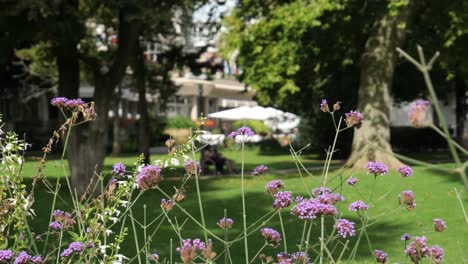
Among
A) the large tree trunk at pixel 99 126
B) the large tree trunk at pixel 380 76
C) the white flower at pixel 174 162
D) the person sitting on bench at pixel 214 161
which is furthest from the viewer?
the person sitting on bench at pixel 214 161

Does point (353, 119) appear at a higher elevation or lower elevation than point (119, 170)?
higher

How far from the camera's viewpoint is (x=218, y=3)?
25.5 meters

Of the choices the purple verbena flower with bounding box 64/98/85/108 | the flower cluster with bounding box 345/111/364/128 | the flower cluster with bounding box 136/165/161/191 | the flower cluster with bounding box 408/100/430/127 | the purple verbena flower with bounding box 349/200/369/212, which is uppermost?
the flower cluster with bounding box 408/100/430/127

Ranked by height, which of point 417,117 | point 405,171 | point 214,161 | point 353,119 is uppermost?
point 417,117

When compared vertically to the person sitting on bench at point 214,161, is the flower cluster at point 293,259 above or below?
above

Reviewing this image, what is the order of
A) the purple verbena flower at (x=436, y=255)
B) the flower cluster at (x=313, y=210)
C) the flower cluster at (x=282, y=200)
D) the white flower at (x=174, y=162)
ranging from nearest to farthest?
1. the flower cluster at (x=313, y=210)
2. the purple verbena flower at (x=436, y=255)
3. the flower cluster at (x=282, y=200)
4. the white flower at (x=174, y=162)

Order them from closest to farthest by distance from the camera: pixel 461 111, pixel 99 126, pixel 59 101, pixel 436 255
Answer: pixel 436 255 → pixel 59 101 → pixel 99 126 → pixel 461 111

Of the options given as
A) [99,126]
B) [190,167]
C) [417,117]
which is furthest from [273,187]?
[99,126]

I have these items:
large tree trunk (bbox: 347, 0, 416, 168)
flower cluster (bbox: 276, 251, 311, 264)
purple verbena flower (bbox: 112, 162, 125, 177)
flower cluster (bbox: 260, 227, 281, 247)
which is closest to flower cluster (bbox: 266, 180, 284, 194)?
flower cluster (bbox: 276, 251, 311, 264)

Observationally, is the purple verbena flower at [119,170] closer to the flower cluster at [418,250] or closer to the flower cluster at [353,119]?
the flower cluster at [353,119]

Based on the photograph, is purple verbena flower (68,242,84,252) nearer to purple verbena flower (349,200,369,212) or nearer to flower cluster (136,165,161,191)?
flower cluster (136,165,161,191)

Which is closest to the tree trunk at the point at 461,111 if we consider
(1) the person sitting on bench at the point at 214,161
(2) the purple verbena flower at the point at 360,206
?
(1) the person sitting on bench at the point at 214,161

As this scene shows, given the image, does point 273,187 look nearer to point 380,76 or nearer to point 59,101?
point 59,101

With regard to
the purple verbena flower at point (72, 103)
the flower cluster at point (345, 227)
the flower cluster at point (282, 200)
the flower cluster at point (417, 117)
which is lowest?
the flower cluster at point (345, 227)
